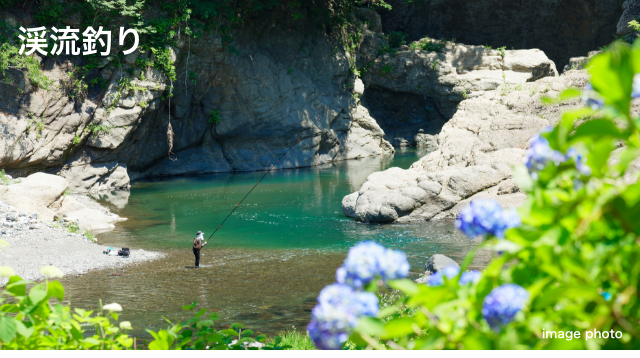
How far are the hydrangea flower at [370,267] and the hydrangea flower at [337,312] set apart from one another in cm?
8

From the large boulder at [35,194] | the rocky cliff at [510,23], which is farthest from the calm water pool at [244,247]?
the rocky cliff at [510,23]

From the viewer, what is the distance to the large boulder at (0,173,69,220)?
1342cm

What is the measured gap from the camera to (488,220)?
150cm

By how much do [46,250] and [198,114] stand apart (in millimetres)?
16463

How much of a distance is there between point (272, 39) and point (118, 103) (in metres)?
10.6

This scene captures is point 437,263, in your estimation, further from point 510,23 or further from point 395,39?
point 510,23

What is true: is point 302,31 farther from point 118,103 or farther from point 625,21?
point 625,21

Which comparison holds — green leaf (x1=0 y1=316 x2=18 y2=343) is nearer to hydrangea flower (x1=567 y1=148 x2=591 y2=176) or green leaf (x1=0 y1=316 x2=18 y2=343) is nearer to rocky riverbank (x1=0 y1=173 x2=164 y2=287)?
hydrangea flower (x1=567 y1=148 x2=591 y2=176)

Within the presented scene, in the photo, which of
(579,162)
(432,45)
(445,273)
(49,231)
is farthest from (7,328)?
(432,45)

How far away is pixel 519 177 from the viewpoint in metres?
1.43

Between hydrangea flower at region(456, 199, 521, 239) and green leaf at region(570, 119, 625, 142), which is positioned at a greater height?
green leaf at region(570, 119, 625, 142)

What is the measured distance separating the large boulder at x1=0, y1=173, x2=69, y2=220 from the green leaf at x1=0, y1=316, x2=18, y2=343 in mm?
13066

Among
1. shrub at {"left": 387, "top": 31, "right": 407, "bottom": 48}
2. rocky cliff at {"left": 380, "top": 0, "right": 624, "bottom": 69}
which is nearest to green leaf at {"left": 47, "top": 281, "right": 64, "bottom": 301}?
shrub at {"left": 387, "top": 31, "right": 407, "bottom": 48}

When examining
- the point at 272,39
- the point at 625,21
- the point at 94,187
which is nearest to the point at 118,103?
the point at 94,187
